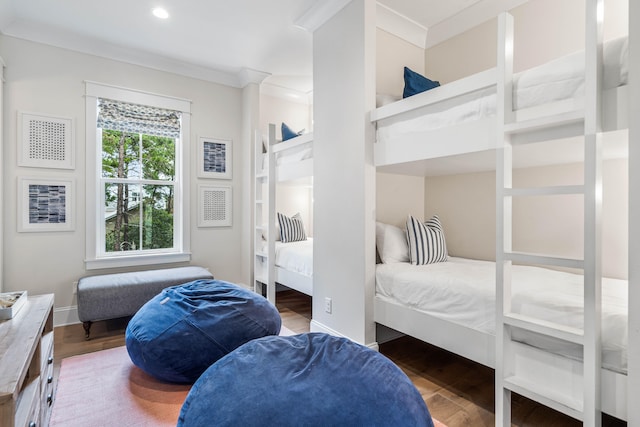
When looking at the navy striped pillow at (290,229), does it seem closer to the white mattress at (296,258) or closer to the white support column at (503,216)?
the white mattress at (296,258)

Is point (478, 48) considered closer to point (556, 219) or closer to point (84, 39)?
point (556, 219)

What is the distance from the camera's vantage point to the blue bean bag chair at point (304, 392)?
1.07 meters

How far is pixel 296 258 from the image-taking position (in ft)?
11.1

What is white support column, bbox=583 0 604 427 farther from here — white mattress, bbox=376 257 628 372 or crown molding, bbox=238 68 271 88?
crown molding, bbox=238 68 271 88

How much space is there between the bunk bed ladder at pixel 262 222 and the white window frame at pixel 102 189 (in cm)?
81

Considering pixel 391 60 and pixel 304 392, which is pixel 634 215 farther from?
pixel 391 60

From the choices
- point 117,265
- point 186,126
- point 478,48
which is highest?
point 478,48

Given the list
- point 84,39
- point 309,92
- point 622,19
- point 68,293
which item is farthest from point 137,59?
point 622,19

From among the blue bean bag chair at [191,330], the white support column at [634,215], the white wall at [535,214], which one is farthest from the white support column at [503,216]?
the blue bean bag chair at [191,330]

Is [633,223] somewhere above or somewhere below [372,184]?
below

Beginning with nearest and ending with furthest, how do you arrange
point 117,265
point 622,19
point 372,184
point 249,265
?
point 622,19 < point 372,184 < point 117,265 < point 249,265

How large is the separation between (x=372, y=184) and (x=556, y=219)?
54.6 inches

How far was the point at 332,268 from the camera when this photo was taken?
2674mm

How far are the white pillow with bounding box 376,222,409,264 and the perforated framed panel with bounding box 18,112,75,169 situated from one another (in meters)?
3.05
